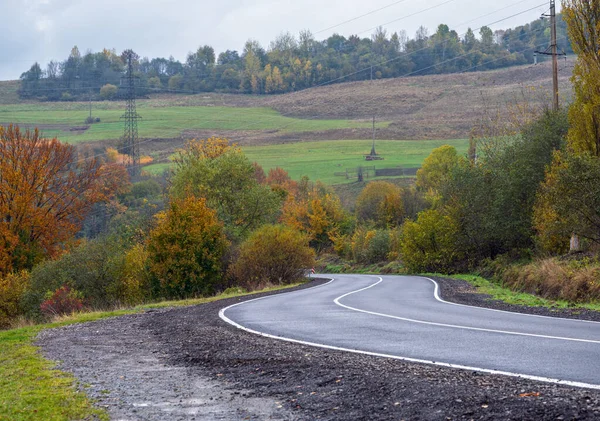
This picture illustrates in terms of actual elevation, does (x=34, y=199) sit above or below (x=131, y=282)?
above

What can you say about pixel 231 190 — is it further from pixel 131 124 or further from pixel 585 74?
pixel 585 74

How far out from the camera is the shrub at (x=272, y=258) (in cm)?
3816

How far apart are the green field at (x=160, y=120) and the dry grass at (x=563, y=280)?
10687 centimetres

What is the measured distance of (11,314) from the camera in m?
35.2

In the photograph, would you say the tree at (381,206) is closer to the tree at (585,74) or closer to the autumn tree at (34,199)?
the autumn tree at (34,199)

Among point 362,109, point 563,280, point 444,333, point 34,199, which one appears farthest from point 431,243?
point 362,109

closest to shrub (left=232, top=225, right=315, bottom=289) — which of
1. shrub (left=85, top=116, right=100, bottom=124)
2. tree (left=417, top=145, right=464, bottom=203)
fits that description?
tree (left=417, top=145, right=464, bottom=203)

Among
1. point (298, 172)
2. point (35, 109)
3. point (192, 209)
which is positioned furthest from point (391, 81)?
point (192, 209)

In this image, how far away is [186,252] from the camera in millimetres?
37031

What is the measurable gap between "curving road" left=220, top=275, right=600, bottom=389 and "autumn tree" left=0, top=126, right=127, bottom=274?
83.8 feet

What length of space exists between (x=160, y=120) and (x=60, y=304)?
383 ft

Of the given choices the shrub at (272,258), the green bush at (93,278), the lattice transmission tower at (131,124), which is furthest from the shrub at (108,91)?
the green bush at (93,278)

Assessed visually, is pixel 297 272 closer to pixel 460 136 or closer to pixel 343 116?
pixel 460 136

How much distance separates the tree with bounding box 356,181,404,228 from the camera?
7719 centimetres
